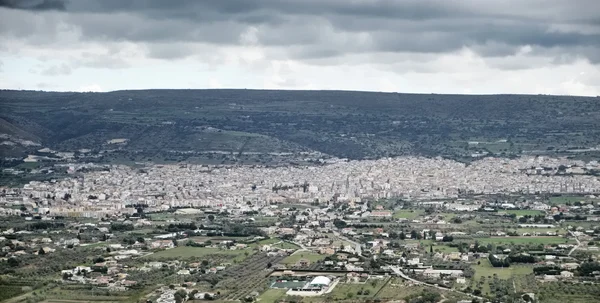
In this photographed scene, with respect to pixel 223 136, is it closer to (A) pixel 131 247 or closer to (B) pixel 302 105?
(B) pixel 302 105

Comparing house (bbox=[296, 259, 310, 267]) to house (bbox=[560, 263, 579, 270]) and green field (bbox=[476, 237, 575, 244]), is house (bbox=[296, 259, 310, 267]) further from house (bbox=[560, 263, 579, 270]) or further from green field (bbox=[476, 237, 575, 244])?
house (bbox=[560, 263, 579, 270])

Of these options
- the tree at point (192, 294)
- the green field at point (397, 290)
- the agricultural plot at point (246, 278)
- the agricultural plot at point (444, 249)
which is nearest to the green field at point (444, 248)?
the agricultural plot at point (444, 249)

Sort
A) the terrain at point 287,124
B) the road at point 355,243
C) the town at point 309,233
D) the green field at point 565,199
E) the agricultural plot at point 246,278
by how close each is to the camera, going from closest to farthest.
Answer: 1. the agricultural plot at point 246,278
2. the town at point 309,233
3. the road at point 355,243
4. the green field at point 565,199
5. the terrain at point 287,124

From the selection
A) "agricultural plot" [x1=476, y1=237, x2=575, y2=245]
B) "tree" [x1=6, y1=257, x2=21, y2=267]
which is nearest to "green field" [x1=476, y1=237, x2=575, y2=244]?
"agricultural plot" [x1=476, y1=237, x2=575, y2=245]

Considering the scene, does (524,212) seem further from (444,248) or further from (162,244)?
(162,244)

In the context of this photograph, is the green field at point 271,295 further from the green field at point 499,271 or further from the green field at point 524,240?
the green field at point 524,240

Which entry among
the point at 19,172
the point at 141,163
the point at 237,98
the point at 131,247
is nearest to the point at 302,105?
the point at 237,98
